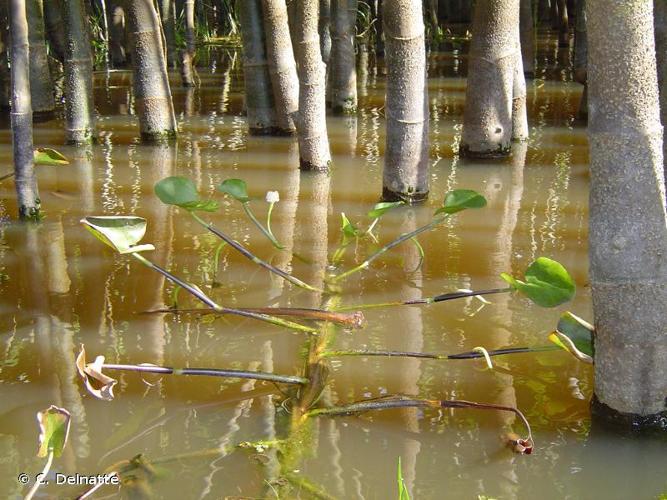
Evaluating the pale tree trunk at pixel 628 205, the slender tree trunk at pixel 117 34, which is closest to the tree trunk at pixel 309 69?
the pale tree trunk at pixel 628 205

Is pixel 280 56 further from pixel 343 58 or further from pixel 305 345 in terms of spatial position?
pixel 305 345

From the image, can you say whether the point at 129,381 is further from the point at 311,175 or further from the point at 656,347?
the point at 311,175

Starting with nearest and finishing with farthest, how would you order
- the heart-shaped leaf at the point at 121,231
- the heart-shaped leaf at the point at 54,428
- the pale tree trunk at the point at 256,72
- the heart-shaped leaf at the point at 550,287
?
the heart-shaped leaf at the point at 54,428, the heart-shaped leaf at the point at 550,287, the heart-shaped leaf at the point at 121,231, the pale tree trunk at the point at 256,72

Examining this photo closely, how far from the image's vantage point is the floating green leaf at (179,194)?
12.3 ft

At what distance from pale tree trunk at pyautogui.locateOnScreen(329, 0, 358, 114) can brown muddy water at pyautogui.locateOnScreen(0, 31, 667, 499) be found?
7.87 ft

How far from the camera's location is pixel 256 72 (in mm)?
7566

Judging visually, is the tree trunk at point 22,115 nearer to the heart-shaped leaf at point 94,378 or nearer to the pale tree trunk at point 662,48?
the heart-shaped leaf at point 94,378

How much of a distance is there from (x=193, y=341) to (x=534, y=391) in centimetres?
122

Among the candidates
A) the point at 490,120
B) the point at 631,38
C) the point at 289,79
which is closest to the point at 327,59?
the point at 289,79

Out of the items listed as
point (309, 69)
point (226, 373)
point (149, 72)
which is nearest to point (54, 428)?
point (226, 373)

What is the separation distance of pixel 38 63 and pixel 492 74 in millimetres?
4321

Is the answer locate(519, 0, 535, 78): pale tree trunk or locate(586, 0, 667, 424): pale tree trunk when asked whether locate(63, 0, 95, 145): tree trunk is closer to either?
locate(586, 0, 667, 424): pale tree trunk

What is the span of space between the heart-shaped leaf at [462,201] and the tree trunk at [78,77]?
432cm

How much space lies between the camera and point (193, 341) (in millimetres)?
3564
